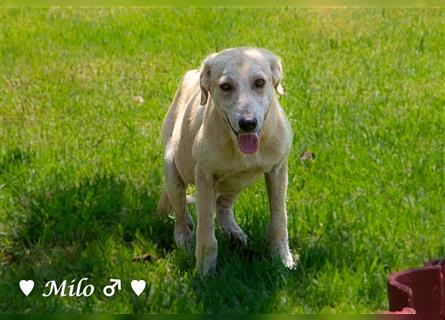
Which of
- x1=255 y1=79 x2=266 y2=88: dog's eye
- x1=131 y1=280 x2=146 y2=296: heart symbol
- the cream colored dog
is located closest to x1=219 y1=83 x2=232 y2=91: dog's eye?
the cream colored dog

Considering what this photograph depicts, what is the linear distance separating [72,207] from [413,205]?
2.00m

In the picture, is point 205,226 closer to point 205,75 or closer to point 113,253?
point 113,253

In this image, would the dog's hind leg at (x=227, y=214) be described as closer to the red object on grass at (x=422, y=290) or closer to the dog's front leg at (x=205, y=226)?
the dog's front leg at (x=205, y=226)

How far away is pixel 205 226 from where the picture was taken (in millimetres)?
5344

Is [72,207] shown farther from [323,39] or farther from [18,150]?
[323,39]

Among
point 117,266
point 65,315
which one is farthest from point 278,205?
point 65,315

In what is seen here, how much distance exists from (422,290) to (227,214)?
1.61 m

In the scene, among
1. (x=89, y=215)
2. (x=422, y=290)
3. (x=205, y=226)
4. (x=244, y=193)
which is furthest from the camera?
(x=244, y=193)

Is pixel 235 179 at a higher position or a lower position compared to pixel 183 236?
higher

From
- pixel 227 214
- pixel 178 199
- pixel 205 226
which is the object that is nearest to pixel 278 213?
pixel 205 226

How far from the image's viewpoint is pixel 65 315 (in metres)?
5.04

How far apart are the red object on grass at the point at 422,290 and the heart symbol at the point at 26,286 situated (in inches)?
73.9

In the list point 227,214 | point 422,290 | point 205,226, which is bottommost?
point 227,214

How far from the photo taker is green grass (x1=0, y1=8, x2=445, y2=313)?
5242mm
